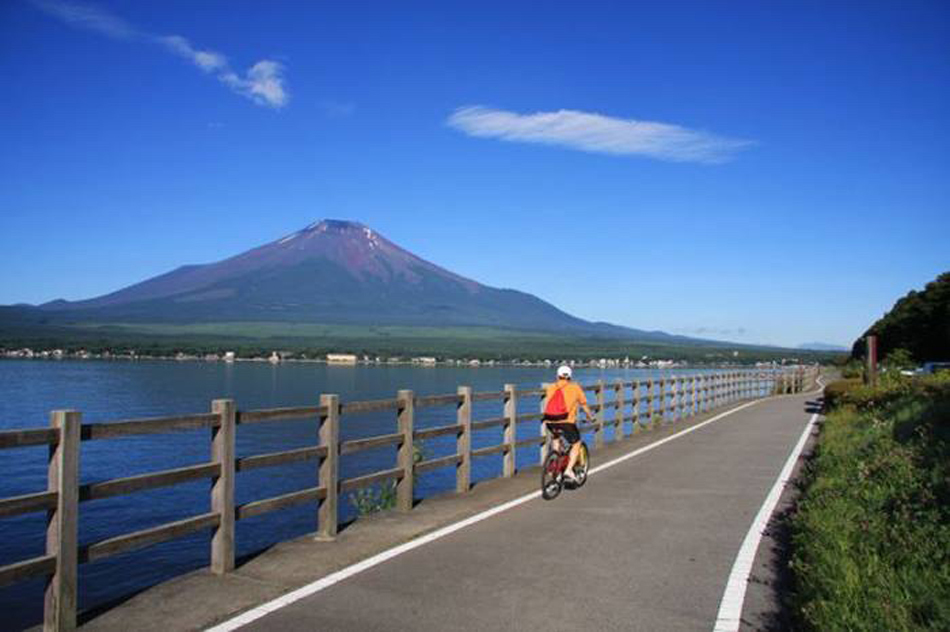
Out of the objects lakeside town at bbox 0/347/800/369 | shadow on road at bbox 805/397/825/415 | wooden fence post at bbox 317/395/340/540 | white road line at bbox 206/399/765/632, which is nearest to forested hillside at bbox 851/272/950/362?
shadow on road at bbox 805/397/825/415

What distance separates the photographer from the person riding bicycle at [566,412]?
11883mm

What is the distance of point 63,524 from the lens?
19.5 feet

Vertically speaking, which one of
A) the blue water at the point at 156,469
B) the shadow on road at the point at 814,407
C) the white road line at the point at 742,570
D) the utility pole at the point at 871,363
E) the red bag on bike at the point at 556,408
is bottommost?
the blue water at the point at 156,469

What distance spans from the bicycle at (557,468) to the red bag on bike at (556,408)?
6.5 inches

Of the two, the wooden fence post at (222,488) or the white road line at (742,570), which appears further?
the wooden fence post at (222,488)

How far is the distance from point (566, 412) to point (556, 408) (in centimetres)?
16

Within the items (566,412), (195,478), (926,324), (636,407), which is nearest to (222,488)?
(195,478)

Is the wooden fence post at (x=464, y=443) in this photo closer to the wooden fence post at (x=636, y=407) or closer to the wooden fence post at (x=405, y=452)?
the wooden fence post at (x=405, y=452)

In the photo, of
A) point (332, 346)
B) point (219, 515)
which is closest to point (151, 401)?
point (219, 515)

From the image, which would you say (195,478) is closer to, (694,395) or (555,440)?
(555,440)

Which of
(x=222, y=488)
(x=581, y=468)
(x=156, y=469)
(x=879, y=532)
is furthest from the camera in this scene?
(x=156, y=469)

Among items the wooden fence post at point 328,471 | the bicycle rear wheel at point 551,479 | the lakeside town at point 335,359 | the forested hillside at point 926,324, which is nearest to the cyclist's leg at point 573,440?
the bicycle rear wheel at point 551,479

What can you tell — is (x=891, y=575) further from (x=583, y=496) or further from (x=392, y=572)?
(x=583, y=496)

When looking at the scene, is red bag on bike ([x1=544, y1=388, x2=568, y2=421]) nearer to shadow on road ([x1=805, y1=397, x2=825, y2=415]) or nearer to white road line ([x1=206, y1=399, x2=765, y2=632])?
white road line ([x1=206, y1=399, x2=765, y2=632])
